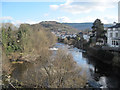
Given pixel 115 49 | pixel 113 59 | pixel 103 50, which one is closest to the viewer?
pixel 113 59

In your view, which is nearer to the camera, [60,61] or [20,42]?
[60,61]

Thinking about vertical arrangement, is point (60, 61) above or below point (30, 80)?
above

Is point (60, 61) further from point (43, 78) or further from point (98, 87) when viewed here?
point (98, 87)

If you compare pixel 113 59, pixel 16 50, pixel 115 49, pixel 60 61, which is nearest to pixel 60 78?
pixel 60 61

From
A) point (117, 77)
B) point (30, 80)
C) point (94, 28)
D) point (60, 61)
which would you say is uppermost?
point (94, 28)

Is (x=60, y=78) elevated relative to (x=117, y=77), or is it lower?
elevated

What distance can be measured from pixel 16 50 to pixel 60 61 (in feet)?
29.8

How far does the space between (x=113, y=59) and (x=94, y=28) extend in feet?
19.0

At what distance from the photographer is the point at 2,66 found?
746cm

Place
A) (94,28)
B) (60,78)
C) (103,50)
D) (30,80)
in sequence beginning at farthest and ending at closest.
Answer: (94,28)
(103,50)
(30,80)
(60,78)

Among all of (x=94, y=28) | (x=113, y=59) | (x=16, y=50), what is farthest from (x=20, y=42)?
(x=113, y=59)

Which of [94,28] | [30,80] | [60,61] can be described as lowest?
[30,80]

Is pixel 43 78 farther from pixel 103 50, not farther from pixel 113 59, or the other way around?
pixel 103 50

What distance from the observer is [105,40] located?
1323 cm
